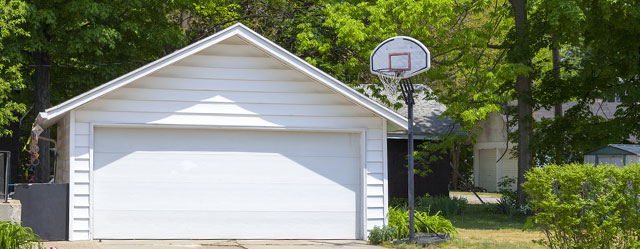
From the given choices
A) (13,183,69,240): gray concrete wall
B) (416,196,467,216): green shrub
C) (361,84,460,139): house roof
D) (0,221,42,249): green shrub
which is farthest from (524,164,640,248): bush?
(361,84,460,139): house roof

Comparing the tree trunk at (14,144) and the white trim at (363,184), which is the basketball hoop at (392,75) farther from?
the tree trunk at (14,144)

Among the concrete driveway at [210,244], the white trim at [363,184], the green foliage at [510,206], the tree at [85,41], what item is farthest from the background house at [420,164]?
the concrete driveway at [210,244]

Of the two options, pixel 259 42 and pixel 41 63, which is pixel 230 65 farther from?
pixel 41 63

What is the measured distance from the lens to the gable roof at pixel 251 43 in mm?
13578

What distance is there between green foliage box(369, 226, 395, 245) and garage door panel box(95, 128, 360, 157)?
1553 mm

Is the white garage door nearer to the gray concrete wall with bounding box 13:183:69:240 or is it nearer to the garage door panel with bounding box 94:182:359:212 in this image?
the garage door panel with bounding box 94:182:359:212

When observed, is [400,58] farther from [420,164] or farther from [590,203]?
[420,164]

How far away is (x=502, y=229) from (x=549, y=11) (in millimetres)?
5834

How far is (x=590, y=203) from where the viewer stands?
461 inches

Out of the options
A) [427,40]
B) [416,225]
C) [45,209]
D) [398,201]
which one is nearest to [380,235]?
[416,225]

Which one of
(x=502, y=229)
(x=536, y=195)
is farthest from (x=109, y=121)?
(x=502, y=229)

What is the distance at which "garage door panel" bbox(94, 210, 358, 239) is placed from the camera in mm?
14195

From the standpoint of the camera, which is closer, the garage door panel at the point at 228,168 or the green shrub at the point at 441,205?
the garage door panel at the point at 228,168

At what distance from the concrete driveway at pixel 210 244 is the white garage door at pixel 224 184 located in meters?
0.38
